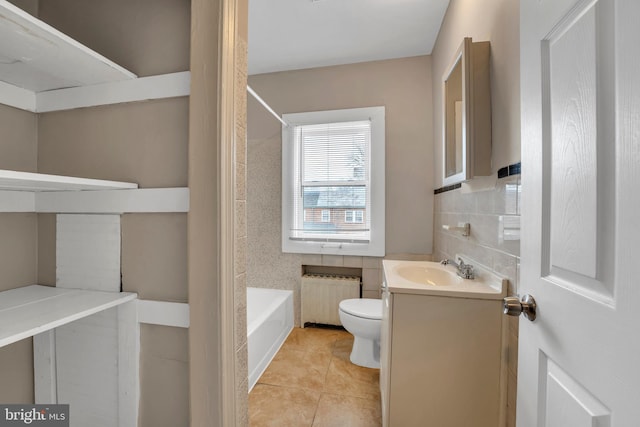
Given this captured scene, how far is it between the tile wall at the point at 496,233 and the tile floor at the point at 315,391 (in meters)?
0.83

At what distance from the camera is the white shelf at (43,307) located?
2.30ft

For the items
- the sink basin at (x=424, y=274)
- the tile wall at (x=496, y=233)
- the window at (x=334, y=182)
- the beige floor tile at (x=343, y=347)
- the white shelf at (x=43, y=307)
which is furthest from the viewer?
the window at (x=334, y=182)

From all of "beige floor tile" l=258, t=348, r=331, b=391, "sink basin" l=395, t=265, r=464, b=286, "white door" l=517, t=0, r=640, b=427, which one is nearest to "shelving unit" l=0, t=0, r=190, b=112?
"white door" l=517, t=0, r=640, b=427

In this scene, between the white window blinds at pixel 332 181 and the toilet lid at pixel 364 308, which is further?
the white window blinds at pixel 332 181

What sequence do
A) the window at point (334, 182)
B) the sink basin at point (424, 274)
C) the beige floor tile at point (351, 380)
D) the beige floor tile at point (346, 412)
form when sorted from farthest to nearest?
the window at point (334, 182), the beige floor tile at point (351, 380), the sink basin at point (424, 274), the beige floor tile at point (346, 412)

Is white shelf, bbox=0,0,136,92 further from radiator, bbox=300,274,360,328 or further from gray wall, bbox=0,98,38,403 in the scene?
radiator, bbox=300,274,360,328

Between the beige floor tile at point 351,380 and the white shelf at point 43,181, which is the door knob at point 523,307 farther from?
the beige floor tile at point 351,380

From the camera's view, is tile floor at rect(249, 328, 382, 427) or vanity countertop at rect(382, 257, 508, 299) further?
tile floor at rect(249, 328, 382, 427)

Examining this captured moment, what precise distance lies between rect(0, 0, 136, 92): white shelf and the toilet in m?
1.84

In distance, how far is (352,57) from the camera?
249 centimetres

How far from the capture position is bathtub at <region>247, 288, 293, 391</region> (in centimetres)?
189

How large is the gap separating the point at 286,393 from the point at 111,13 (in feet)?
6.97

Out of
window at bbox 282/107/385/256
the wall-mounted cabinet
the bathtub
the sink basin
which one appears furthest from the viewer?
window at bbox 282/107/385/256

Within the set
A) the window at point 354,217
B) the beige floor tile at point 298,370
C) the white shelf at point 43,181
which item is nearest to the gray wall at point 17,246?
the white shelf at point 43,181
